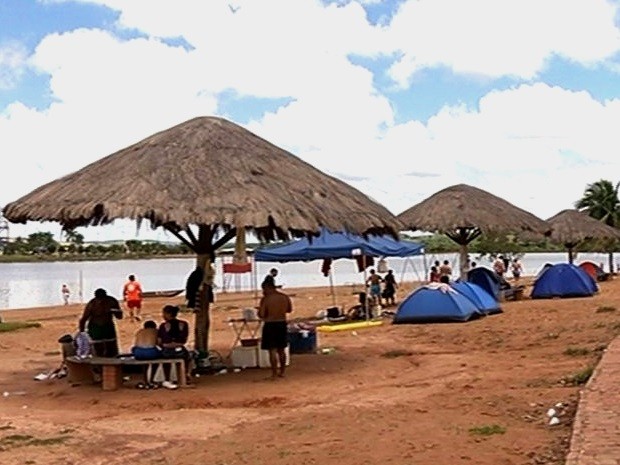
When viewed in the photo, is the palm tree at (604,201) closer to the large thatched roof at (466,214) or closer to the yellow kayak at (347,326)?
the large thatched roof at (466,214)

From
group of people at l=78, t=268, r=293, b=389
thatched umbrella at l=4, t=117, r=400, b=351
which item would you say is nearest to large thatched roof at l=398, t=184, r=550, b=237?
thatched umbrella at l=4, t=117, r=400, b=351

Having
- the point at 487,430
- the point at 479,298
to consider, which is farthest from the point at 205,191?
the point at 479,298

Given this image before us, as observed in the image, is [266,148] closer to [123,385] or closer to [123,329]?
[123,385]

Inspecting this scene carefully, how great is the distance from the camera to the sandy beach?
8078 mm

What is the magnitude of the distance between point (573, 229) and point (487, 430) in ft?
97.3

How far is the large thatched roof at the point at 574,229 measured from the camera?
36.4m

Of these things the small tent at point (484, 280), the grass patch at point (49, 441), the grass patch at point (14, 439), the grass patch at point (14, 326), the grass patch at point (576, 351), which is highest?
the small tent at point (484, 280)

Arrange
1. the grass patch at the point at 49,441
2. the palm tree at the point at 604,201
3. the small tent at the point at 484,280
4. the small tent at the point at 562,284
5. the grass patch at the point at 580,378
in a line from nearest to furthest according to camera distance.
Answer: the grass patch at the point at 49,441
the grass patch at the point at 580,378
the small tent at the point at 484,280
the small tent at the point at 562,284
the palm tree at the point at 604,201

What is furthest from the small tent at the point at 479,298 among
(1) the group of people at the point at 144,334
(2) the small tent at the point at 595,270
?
(2) the small tent at the point at 595,270

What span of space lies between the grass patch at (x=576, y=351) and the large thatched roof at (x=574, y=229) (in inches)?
838

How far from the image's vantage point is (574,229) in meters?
36.9

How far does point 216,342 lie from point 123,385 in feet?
19.0

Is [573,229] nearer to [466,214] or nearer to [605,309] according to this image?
[466,214]

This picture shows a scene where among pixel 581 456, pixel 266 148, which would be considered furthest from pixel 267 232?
pixel 581 456
